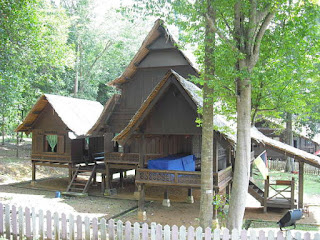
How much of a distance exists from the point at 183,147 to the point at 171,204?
173 inches

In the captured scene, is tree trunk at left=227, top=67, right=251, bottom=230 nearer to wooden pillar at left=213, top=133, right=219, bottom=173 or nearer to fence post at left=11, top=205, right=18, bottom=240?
wooden pillar at left=213, top=133, right=219, bottom=173

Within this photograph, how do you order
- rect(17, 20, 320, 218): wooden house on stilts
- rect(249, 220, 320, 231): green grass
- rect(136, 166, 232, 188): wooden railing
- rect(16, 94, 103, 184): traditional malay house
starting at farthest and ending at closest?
rect(16, 94, 103, 184): traditional malay house
rect(17, 20, 320, 218): wooden house on stilts
rect(136, 166, 232, 188): wooden railing
rect(249, 220, 320, 231): green grass

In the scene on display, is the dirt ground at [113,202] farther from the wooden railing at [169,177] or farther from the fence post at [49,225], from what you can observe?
the fence post at [49,225]

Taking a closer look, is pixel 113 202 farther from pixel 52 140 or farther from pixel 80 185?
pixel 52 140

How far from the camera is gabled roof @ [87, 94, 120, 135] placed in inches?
781

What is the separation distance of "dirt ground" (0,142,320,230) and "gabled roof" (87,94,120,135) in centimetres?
377

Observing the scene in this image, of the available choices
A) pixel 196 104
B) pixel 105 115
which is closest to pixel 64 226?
pixel 196 104

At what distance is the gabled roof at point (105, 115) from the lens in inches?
781

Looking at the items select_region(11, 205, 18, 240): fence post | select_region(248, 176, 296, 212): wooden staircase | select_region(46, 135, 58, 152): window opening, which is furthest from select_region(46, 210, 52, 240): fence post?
select_region(46, 135, 58, 152): window opening

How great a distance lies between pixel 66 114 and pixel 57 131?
1.33 metres

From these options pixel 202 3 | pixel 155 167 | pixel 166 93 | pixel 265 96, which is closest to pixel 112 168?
pixel 155 167

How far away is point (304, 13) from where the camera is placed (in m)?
8.51

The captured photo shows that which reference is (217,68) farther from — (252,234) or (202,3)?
(252,234)

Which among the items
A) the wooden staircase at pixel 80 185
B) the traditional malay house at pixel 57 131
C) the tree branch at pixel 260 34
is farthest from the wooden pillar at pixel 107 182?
the tree branch at pixel 260 34
